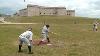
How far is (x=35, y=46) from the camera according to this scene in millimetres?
26641

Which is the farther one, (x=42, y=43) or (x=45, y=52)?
(x=42, y=43)

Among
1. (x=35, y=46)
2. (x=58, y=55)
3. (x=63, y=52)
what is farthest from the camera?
(x=35, y=46)

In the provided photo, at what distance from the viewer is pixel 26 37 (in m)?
21.9

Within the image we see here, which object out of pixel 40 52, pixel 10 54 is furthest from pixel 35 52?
pixel 10 54

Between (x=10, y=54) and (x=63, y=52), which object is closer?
(x=10, y=54)

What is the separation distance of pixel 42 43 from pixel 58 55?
6760mm

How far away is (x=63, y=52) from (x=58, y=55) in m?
1.74

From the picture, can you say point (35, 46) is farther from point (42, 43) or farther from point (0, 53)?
point (0, 53)

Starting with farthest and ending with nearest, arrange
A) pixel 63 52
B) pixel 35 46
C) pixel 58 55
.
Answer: pixel 35 46 < pixel 63 52 < pixel 58 55

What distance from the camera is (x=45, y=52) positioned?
23.0 meters

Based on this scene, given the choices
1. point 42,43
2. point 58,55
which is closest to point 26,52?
point 58,55

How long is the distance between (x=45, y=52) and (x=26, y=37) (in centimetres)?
203

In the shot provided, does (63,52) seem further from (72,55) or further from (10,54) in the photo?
(10,54)

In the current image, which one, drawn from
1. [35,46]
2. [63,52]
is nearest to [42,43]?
[35,46]
